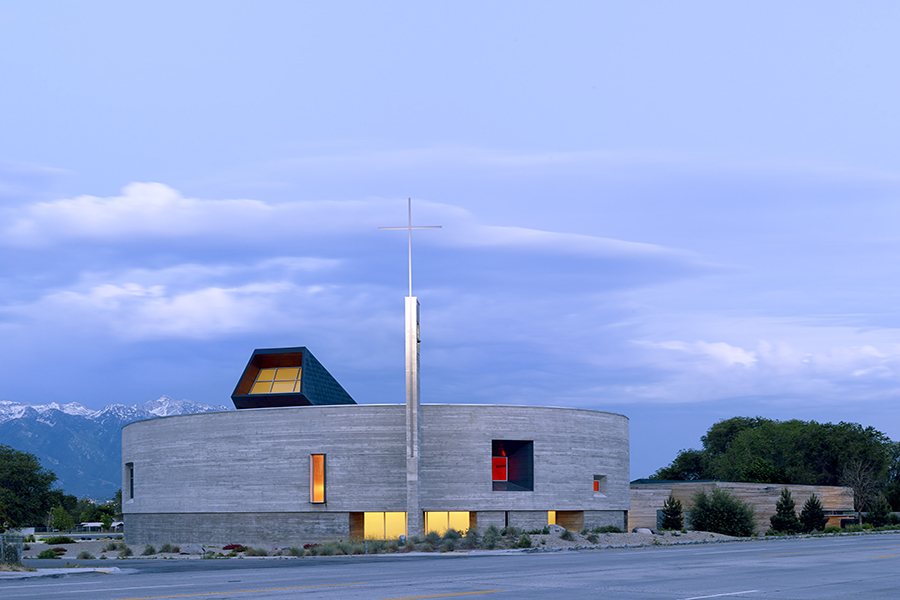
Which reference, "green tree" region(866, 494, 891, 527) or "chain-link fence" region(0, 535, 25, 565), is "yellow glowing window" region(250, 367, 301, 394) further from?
"green tree" region(866, 494, 891, 527)

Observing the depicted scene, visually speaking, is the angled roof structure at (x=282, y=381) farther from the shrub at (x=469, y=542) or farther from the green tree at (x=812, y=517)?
the green tree at (x=812, y=517)

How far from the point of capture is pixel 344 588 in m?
18.2

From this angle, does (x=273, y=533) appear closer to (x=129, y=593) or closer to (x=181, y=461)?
(x=181, y=461)

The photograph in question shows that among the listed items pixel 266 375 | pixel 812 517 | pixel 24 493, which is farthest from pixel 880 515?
pixel 24 493

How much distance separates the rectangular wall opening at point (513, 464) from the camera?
172 feet

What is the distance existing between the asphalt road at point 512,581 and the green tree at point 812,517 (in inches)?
1839

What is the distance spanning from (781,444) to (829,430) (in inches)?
416

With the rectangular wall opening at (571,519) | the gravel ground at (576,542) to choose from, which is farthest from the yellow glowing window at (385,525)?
the rectangular wall opening at (571,519)

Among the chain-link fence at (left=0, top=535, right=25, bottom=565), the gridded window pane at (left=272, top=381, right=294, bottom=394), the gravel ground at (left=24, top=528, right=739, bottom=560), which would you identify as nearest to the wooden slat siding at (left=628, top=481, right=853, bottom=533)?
the gravel ground at (left=24, top=528, right=739, bottom=560)

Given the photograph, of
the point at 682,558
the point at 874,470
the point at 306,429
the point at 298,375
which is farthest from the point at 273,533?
the point at 874,470

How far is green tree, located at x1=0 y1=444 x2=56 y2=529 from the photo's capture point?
95.2 m

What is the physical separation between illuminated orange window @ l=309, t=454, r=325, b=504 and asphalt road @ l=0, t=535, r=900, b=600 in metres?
21.8

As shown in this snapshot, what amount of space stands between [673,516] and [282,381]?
28.0 metres

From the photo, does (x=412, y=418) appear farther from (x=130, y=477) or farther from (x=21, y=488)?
(x=21, y=488)
